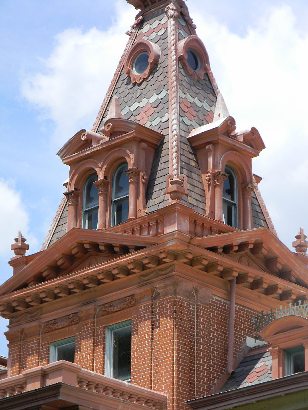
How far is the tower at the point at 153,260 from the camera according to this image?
113 ft

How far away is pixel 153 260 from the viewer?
1379 inches

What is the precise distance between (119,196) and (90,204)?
1.39 meters

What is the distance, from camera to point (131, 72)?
41969mm

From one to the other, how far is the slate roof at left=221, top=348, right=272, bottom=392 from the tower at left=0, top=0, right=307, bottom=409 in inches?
12.0

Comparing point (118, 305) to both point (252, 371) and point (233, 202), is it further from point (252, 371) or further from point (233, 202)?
point (233, 202)

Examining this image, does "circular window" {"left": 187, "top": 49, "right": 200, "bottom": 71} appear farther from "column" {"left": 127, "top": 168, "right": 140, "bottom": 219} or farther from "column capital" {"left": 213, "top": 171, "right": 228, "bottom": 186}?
"column" {"left": 127, "top": 168, "right": 140, "bottom": 219}

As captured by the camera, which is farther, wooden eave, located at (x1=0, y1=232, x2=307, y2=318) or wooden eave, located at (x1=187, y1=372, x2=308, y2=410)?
wooden eave, located at (x1=0, y1=232, x2=307, y2=318)

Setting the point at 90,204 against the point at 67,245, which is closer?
the point at 67,245

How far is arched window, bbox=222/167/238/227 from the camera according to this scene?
126 ft

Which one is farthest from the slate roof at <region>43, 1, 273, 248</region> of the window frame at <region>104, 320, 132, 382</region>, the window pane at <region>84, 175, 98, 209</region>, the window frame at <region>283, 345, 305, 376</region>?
the window frame at <region>283, 345, 305, 376</region>

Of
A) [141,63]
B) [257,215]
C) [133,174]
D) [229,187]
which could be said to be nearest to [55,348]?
[133,174]

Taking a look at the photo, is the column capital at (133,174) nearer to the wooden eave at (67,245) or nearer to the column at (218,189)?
the column at (218,189)

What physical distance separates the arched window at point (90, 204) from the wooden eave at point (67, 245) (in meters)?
1.81

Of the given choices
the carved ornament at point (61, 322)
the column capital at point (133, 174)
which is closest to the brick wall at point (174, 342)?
the carved ornament at point (61, 322)
